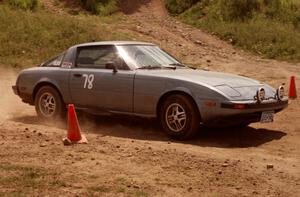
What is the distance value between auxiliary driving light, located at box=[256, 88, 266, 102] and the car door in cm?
182

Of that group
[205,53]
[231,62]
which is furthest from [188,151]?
[205,53]

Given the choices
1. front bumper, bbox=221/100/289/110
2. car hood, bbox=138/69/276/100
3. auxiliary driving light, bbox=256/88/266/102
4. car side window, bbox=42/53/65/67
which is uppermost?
car side window, bbox=42/53/65/67

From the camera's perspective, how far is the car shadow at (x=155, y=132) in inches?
314

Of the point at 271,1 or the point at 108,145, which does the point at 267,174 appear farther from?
the point at 271,1

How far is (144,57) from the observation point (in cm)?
877

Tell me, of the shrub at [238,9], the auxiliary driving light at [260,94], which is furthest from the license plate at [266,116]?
the shrub at [238,9]

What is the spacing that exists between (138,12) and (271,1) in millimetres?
5991

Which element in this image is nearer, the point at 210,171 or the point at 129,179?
the point at 129,179

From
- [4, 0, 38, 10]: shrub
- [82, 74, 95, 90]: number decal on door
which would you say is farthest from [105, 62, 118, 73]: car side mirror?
[4, 0, 38, 10]: shrub

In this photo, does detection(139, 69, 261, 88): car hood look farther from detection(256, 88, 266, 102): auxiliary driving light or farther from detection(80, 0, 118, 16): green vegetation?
detection(80, 0, 118, 16): green vegetation

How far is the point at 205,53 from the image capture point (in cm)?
1967

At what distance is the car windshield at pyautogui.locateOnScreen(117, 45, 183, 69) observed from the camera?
8.62 meters

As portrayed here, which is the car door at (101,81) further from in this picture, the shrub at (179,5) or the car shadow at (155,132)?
the shrub at (179,5)

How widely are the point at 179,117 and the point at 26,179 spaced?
9.27ft
